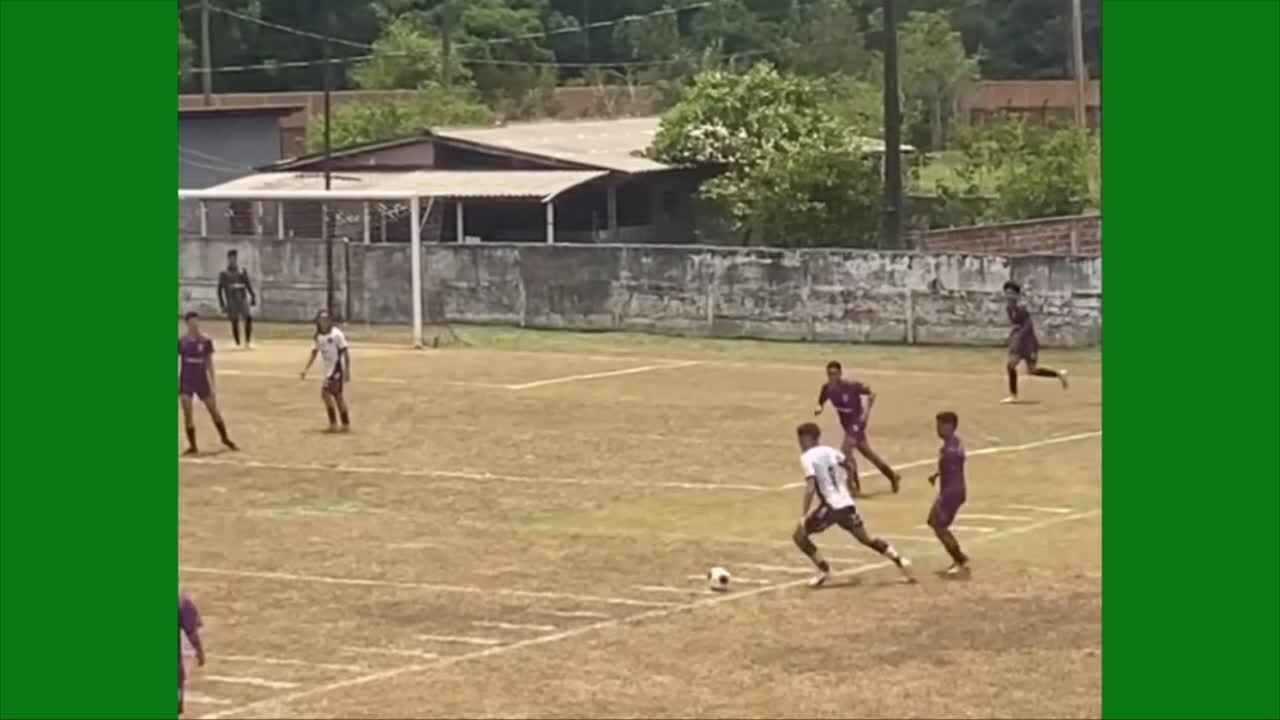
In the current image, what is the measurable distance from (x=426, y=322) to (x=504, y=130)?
51.4ft

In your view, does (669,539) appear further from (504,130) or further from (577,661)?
(504,130)

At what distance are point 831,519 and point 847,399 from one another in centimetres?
536

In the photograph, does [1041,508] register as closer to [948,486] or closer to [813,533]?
[948,486]

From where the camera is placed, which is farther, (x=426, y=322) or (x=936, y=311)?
(x=426, y=322)

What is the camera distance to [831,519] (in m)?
20.9

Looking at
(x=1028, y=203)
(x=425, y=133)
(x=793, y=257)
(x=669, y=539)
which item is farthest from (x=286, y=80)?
(x=669, y=539)

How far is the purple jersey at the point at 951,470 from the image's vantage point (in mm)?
21516

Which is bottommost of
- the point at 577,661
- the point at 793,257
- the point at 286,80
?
the point at 577,661

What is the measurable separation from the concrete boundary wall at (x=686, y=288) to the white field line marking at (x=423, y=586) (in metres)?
22.6

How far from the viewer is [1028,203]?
56406 mm

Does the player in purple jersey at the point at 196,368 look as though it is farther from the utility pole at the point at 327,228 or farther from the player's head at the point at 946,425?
the utility pole at the point at 327,228

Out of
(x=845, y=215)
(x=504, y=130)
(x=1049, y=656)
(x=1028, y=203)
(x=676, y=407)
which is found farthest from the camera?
(x=504, y=130)

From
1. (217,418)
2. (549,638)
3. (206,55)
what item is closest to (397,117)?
(206,55)

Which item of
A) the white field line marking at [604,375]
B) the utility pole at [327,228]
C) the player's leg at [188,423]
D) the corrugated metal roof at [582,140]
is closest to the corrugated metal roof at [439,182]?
the utility pole at [327,228]
